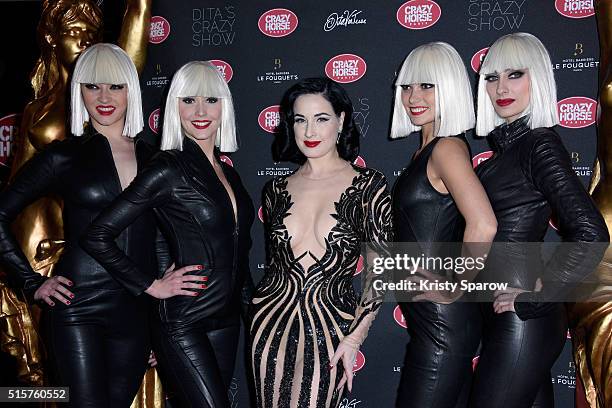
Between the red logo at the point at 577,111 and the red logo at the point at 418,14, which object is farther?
the red logo at the point at 418,14

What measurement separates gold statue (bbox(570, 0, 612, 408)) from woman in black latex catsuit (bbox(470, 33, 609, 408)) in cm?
31

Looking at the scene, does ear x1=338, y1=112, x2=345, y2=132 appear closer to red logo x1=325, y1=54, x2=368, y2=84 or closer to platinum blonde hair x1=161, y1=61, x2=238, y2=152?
platinum blonde hair x1=161, y1=61, x2=238, y2=152

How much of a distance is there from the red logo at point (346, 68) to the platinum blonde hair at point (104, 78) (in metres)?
1.32

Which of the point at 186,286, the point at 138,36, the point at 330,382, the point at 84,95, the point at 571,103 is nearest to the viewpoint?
the point at 330,382

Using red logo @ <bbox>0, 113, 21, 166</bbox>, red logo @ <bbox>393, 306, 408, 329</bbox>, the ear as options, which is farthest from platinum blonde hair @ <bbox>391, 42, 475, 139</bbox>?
red logo @ <bbox>0, 113, 21, 166</bbox>

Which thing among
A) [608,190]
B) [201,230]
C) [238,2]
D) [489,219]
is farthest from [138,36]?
[608,190]

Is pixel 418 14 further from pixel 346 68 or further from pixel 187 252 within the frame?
pixel 187 252

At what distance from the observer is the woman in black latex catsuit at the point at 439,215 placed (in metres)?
2.56

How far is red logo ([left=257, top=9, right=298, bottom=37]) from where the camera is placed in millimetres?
3967

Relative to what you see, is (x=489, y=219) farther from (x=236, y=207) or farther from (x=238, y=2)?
(x=238, y=2)

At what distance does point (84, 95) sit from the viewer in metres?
2.95

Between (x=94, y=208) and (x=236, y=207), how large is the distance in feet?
2.03

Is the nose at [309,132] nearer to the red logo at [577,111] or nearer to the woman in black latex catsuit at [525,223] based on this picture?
the woman in black latex catsuit at [525,223]

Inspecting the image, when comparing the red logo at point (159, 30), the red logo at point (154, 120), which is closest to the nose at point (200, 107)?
the red logo at point (154, 120)
